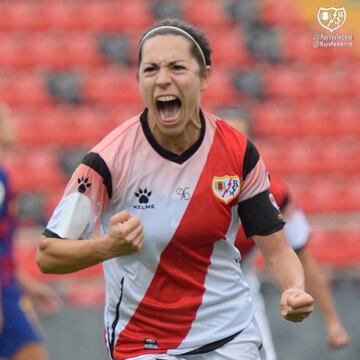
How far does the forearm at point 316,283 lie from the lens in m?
5.87

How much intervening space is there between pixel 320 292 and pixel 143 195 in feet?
7.62

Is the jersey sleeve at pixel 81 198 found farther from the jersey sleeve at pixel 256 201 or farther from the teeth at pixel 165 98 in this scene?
the jersey sleeve at pixel 256 201

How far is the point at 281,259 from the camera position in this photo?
408 centimetres

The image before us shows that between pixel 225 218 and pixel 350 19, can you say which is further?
pixel 350 19

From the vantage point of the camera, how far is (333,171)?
12.5 metres

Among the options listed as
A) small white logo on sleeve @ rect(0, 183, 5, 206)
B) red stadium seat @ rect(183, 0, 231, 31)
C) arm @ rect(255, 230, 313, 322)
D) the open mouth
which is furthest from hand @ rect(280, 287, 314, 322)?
red stadium seat @ rect(183, 0, 231, 31)

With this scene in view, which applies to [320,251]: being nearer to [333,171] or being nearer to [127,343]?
[333,171]

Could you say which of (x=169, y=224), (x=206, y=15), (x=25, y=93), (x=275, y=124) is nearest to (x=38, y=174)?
(x=25, y=93)

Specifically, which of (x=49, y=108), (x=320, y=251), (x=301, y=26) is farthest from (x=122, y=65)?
(x=320, y=251)

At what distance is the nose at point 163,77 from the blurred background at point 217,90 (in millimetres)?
6353

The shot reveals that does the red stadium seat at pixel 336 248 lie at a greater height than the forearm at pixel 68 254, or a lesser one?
greater

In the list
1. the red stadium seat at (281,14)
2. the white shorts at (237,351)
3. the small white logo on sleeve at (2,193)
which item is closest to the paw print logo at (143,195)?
the white shorts at (237,351)

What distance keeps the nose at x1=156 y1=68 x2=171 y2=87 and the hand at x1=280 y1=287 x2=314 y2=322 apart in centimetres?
84

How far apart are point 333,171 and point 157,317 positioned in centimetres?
864
